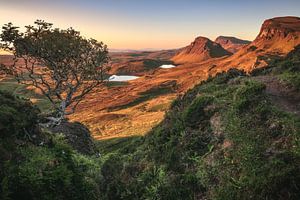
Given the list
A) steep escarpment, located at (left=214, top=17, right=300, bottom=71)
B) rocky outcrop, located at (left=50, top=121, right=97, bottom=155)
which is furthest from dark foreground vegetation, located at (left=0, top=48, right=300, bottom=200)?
steep escarpment, located at (left=214, top=17, right=300, bottom=71)

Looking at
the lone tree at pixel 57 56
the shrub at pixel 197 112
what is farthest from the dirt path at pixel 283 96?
the lone tree at pixel 57 56

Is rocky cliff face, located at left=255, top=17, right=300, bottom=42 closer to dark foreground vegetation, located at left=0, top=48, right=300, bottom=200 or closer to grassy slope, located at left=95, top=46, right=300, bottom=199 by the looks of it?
grassy slope, located at left=95, top=46, right=300, bottom=199

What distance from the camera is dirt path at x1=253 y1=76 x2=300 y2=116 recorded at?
46.0 ft

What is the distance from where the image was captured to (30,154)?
12.6m

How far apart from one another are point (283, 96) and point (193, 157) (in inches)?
196

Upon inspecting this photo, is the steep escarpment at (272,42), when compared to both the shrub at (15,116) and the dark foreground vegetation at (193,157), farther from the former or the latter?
the shrub at (15,116)

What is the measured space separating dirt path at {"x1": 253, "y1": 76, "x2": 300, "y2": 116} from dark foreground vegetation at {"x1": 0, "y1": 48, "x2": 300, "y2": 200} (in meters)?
0.04

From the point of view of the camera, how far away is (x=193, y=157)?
14.4 meters

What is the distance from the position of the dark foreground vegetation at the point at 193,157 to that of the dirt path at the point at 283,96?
42mm

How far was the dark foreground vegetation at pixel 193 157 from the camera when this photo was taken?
10875 millimetres

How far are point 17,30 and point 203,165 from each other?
78.1 feet

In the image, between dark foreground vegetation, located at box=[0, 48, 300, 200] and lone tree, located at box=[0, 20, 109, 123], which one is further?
lone tree, located at box=[0, 20, 109, 123]

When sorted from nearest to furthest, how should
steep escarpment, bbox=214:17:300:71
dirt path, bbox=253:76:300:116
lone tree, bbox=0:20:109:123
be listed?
dirt path, bbox=253:76:300:116 < lone tree, bbox=0:20:109:123 < steep escarpment, bbox=214:17:300:71

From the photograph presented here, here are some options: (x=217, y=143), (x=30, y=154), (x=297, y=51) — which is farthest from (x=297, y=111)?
(x=297, y=51)
